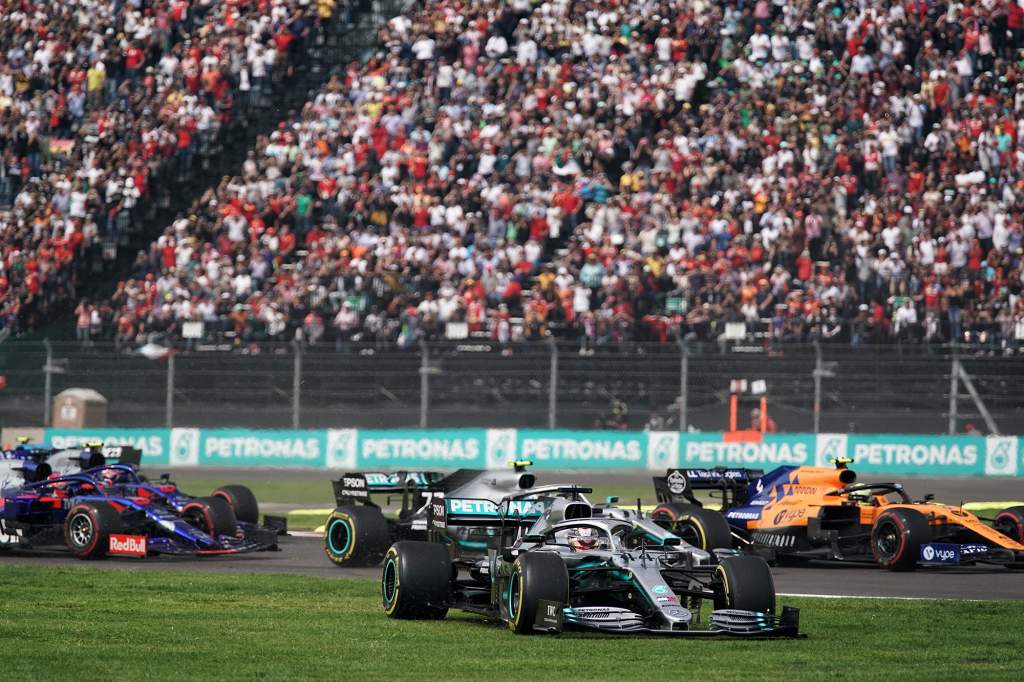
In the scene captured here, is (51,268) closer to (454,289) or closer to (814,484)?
(454,289)

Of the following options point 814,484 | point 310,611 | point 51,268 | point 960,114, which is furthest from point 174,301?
point 310,611

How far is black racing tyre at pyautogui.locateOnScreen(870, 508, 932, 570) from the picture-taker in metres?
17.0

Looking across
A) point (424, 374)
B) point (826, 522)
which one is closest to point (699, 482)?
point (826, 522)

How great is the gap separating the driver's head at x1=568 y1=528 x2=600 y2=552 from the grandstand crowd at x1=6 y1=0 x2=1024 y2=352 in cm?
1738

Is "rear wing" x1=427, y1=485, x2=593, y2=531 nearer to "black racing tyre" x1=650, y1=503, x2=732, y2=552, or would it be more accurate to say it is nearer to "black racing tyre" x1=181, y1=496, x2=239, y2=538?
"black racing tyre" x1=650, y1=503, x2=732, y2=552

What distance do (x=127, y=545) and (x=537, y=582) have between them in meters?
7.63

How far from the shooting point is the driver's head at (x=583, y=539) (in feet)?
40.8

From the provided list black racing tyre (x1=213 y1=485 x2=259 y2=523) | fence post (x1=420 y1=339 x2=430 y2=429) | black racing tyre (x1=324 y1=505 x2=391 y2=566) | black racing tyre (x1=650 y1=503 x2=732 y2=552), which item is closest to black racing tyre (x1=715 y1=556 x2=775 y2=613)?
black racing tyre (x1=650 y1=503 x2=732 y2=552)

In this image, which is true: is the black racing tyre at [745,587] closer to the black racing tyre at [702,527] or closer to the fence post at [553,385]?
the black racing tyre at [702,527]

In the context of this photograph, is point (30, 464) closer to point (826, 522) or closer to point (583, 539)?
point (826, 522)

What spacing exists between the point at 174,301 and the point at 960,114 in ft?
54.4

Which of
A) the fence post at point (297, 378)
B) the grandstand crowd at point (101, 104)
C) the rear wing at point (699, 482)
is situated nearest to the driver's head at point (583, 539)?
the rear wing at point (699, 482)

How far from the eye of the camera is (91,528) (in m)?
17.9

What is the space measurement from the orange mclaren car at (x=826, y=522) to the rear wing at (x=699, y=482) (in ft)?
0.04
